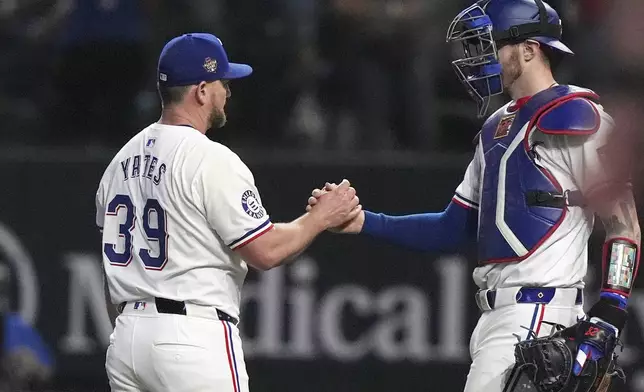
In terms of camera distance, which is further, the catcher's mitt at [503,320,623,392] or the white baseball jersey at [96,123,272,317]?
the white baseball jersey at [96,123,272,317]

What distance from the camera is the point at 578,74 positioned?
8.03 meters

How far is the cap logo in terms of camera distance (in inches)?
197

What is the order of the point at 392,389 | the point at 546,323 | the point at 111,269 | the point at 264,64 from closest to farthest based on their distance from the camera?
the point at 546,323
the point at 111,269
the point at 392,389
the point at 264,64

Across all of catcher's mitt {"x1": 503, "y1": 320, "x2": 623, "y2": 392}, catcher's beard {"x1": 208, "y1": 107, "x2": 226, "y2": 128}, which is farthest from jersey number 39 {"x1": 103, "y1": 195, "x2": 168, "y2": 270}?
catcher's mitt {"x1": 503, "y1": 320, "x2": 623, "y2": 392}

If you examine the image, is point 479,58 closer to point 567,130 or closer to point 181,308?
point 567,130

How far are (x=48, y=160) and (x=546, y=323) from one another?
4743 millimetres

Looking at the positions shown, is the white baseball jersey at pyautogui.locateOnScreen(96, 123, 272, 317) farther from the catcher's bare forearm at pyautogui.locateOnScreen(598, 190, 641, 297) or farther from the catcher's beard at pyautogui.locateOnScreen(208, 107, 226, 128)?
the catcher's bare forearm at pyautogui.locateOnScreen(598, 190, 641, 297)

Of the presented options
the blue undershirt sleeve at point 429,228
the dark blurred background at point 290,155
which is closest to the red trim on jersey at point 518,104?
the blue undershirt sleeve at point 429,228

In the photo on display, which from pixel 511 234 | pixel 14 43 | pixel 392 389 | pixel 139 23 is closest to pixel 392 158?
pixel 392 389

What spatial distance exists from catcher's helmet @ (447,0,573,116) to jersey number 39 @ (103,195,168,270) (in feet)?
4.34

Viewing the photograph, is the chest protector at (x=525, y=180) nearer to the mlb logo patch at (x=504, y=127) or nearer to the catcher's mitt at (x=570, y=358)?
the mlb logo patch at (x=504, y=127)

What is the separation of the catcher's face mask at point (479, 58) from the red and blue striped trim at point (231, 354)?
130 centimetres

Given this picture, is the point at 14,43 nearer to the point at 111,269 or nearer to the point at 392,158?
the point at 392,158

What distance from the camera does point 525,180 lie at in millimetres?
4703
